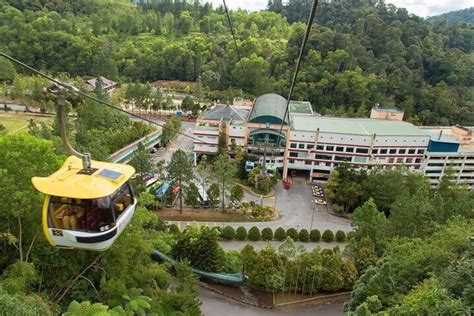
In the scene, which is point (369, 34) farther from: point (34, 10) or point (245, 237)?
A: point (34, 10)

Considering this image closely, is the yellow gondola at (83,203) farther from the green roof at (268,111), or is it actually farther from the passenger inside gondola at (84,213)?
the green roof at (268,111)

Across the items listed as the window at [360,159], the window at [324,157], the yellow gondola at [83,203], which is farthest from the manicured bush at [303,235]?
the yellow gondola at [83,203]

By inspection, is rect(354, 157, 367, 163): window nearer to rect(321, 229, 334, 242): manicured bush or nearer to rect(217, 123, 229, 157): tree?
rect(321, 229, 334, 242): manicured bush

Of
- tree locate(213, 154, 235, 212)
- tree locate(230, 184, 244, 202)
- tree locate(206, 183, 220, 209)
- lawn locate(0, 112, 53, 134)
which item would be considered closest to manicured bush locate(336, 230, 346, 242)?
tree locate(230, 184, 244, 202)

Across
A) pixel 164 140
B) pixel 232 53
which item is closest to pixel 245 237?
pixel 164 140

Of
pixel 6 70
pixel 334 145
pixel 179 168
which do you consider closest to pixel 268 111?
pixel 334 145

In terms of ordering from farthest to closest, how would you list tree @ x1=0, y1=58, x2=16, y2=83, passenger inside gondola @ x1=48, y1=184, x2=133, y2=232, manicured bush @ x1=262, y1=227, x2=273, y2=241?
tree @ x1=0, y1=58, x2=16, y2=83 < manicured bush @ x1=262, y1=227, x2=273, y2=241 < passenger inside gondola @ x1=48, y1=184, x2=133, y2=232
